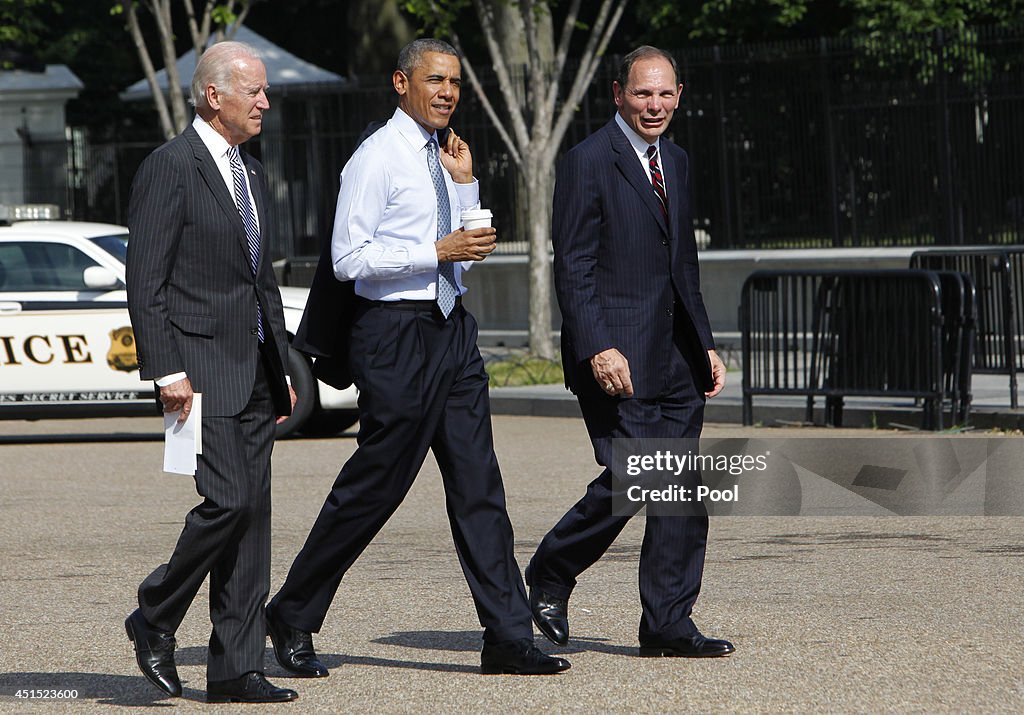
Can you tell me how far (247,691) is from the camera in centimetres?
536

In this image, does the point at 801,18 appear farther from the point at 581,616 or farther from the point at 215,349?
the point at 215,349

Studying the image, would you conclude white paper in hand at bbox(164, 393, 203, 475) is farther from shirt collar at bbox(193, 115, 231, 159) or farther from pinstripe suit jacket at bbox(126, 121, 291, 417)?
shirt collar at bbox(193, 115, 231, 159)

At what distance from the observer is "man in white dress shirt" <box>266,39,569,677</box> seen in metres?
5.64

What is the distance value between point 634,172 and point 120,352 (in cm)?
806

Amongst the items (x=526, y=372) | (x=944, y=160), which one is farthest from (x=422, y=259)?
(x=944, y=160)

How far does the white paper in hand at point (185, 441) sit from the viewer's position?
17.2 feet

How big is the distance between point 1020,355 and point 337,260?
1017 cm

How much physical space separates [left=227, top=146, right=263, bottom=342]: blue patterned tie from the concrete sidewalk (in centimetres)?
113

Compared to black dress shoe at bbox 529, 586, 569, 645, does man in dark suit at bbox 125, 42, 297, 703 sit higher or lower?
higher

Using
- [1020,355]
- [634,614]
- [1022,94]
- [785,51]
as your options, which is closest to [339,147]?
[785,51]

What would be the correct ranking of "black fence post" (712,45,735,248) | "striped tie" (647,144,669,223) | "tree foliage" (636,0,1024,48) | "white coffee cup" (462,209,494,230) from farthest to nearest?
"tree foliage" (636,0,1024,48) < "black fence post" (712,45,735,248) < "striped tie" (647,144,669,223) < "white coffee cup" (462,209,494,230)

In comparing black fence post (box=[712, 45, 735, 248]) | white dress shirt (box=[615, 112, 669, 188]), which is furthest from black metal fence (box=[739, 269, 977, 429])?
white dress shirt (box=[615, 112, 669, 188])

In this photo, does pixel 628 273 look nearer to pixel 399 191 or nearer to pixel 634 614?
pixel 399 191

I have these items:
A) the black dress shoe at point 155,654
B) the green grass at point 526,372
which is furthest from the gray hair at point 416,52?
the green grass at point 526,372
